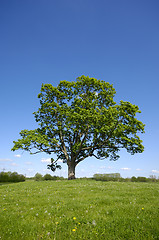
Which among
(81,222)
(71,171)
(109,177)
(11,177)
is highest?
(71,171)

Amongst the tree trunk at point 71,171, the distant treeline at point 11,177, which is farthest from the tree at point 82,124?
the distant treeline at point 11,177

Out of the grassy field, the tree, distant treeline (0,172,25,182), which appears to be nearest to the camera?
the grassy field

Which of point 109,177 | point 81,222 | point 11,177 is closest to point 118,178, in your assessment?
point 109,177

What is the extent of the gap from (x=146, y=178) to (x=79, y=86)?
829 inches

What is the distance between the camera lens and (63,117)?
2669 centimetres

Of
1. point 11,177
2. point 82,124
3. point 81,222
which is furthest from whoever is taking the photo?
point 11,177

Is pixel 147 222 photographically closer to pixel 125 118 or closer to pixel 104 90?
pixel 125 118

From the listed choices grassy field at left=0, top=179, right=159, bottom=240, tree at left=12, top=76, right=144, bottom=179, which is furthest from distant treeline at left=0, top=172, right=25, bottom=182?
grassy field at left=0, top=179, right=159, bottom=240

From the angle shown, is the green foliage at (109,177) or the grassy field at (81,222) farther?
the green foliage at (109,177)

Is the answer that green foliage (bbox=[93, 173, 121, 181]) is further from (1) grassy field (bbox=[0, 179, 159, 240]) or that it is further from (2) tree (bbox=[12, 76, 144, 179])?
(1) grassy field (bbox=[0, 179, 159, 240])

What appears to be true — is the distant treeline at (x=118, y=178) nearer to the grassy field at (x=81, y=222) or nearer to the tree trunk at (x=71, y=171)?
the tree trunk at (x=71, y=171)

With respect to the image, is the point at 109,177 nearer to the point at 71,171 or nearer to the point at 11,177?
the point at 71,171

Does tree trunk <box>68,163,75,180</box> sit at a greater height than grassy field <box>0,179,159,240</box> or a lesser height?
greater

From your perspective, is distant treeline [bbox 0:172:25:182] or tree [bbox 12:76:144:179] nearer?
tree [bbox 12:76:144:179]
